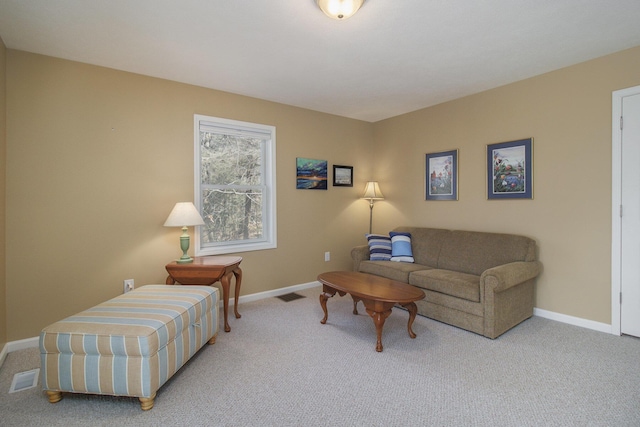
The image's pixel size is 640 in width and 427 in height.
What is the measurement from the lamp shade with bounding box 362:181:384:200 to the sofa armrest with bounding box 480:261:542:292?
6.77 ft

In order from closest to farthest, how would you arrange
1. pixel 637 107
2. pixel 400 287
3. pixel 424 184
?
pixel 637 107 < pixel 400 287 < pixel 424 184

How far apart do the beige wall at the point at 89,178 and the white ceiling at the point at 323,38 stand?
0.72 ft

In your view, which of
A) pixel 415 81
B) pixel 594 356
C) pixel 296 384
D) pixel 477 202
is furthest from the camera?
pixel 477 202

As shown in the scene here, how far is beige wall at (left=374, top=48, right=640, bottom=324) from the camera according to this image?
106 inches

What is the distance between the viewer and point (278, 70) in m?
2.92

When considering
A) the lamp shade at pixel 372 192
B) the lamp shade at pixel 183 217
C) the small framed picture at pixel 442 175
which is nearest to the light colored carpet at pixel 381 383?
the lamp shade at pixel 183 217

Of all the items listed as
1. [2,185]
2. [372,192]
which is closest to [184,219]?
[2,185]

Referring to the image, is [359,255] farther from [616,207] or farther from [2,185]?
[2,185]

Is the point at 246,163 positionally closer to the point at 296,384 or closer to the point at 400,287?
the point at 400,287

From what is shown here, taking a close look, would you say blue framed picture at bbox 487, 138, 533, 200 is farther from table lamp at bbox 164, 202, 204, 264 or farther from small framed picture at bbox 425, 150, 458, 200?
table lamp at bbox 164, 202, 204, 264

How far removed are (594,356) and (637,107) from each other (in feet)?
6.61

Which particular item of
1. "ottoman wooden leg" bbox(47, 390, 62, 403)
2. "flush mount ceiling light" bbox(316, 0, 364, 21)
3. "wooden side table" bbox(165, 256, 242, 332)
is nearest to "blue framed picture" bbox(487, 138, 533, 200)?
"flush mount ceiling light" bbox(316, 0, 364, 21)

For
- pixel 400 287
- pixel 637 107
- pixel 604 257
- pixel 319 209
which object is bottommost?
pixel 400 287

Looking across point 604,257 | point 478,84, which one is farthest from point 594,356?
point 478,84
